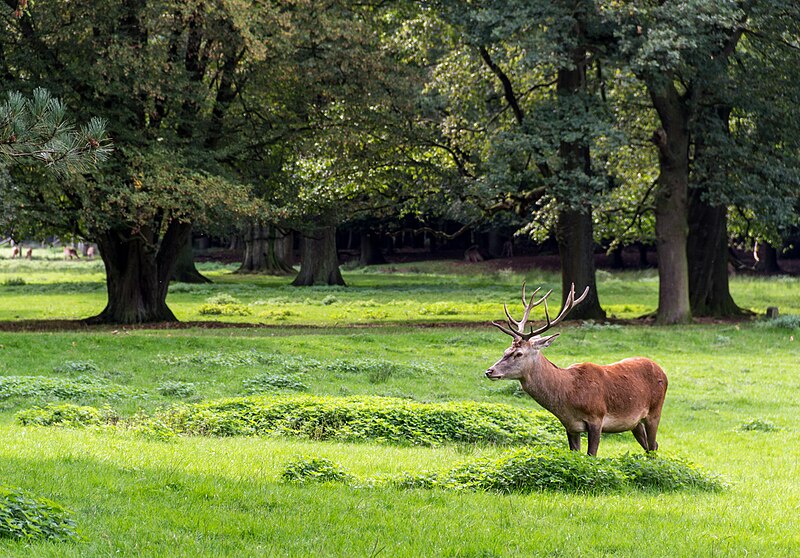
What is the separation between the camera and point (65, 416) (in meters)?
12.8

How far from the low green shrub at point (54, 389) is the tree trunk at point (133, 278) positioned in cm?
1207

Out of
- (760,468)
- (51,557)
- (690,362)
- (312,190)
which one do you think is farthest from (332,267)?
(51,557)

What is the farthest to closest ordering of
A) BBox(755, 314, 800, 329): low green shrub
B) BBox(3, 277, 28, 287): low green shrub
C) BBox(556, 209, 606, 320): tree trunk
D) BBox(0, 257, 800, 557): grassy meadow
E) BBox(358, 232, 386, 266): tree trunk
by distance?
BBox(358, 232, 386, 266): tree trunk
BBox(3, 277, 28, 287): low green shrub
BBox(556, 209, 606, 320): tree trunk
BBox(755, 314, 800, 329): low green shrub
BBox(0, 257, 800, 557): grassy meadow

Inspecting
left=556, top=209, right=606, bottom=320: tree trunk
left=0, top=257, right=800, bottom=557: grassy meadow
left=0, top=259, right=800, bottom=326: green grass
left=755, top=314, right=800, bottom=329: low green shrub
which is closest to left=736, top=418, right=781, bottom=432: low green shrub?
left=0, top=257, right=800, bottom=557: grassy meadow

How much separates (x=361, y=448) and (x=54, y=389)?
18.6 feet

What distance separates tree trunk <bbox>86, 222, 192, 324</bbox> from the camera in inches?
1095

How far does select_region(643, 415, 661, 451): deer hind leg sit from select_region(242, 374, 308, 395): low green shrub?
7.69 m

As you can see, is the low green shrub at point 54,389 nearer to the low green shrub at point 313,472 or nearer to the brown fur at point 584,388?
the low green shrub at point 313,472

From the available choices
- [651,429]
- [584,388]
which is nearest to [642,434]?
[651,429]

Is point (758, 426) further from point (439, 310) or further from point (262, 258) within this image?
point (262, 258)

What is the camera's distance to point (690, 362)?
872 inches

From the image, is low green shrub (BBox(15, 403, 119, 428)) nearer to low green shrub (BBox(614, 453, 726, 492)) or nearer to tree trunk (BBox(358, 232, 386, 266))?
low green shrub (BBox(614, 453, 726, 492))

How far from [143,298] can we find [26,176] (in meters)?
5.23

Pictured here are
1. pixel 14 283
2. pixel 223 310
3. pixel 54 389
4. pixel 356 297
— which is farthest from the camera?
pixel 14 283
